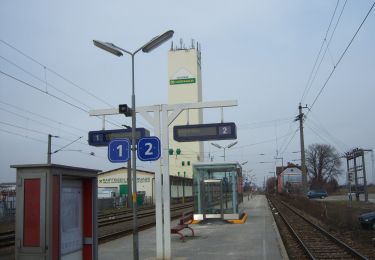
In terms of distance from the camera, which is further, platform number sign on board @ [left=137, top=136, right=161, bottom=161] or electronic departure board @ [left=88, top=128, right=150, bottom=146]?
electronic departure board @ [left=88, top=128, right=150, bottom=146]

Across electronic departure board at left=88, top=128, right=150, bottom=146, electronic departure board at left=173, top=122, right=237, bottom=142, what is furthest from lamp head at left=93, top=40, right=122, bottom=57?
electronic departure board at left=173, top=122, right=237, bottom=142

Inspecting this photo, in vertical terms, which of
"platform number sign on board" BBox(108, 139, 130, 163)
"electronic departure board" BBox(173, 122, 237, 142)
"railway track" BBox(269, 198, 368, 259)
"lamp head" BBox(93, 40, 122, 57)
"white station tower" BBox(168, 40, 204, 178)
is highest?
"white station tower" BBox(168, 40, 204, 178)

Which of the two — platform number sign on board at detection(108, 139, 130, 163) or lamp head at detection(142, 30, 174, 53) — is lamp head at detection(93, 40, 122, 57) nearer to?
lamp head at detection(142, 30, 174, 53)

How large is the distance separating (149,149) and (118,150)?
2.36 feet

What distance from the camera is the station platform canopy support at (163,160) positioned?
13.0 meters

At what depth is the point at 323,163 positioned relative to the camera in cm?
10644

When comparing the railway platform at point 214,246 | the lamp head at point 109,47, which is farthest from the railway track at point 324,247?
the lamp head at point 109,47

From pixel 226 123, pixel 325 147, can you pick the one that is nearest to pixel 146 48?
pixel 226 123

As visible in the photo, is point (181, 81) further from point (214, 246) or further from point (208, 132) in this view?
point (208, 132)

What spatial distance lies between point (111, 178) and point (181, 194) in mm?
13116

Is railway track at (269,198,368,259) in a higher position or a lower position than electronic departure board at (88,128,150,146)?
lower

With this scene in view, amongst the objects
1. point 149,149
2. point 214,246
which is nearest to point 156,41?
point 149,149

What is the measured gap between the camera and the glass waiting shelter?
23891 millimetres

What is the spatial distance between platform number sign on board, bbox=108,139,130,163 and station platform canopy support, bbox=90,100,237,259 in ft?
7.10
